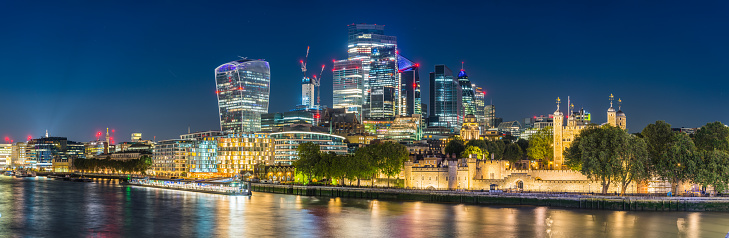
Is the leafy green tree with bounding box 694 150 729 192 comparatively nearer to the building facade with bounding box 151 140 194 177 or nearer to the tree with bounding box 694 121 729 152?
the tree with bounding box 694 121 729 152

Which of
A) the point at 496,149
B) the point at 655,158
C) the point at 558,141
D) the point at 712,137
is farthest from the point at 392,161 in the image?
the point at 712,137

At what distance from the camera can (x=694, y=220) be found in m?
60.7

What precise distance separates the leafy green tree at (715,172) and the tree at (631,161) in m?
5.65

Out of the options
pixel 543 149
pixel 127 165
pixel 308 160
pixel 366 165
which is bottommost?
pixel 127 165

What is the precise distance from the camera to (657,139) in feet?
265

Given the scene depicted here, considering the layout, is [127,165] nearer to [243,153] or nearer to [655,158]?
[243,153]

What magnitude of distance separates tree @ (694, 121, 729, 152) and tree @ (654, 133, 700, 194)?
8.07 meters

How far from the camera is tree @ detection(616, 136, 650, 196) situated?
71.6 m

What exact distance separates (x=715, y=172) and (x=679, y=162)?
Answer: 146 inches

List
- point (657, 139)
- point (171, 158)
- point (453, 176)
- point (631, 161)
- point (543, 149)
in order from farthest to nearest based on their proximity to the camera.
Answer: point (171, 158), point (543, 149), point (453, 176), point (657, 139), point (631, 161)

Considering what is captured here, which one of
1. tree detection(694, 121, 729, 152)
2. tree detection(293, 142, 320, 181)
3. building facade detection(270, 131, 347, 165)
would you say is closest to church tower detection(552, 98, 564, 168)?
tree detection(694, 121, 729, 152)

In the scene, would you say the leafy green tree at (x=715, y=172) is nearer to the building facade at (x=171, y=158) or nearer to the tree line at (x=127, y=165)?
the building facade at (x=171, y=158)

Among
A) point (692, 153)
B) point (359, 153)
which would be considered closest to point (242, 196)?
point (359, 153)

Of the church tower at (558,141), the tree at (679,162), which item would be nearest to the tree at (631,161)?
the tree at (679,162)
